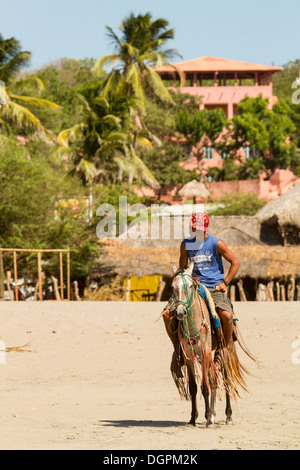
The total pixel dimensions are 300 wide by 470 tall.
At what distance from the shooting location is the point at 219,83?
2584 inches

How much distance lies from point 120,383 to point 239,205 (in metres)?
34.3

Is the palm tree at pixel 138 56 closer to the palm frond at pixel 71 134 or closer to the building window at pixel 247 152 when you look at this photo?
the palm frond at pixel 71 134

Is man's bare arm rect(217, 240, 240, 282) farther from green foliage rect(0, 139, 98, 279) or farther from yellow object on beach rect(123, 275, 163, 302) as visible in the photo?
yellow object on beach rect(123, 275, 163, 302)

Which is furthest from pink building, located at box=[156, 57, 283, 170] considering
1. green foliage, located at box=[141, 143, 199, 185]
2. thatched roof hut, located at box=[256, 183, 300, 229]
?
thatched roof hut, located at box=[256, 183, 300, 229]

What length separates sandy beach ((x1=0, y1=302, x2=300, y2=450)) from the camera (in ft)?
22.9

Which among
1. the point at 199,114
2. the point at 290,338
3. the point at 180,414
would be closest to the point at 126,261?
the point at 290,338

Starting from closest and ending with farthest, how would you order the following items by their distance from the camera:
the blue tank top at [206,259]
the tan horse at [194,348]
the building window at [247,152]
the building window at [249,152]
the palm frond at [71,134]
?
the tan horse at [194,348] → the blue tank top at [206,259] → the palm frond at [71,134] → the building window at [249,152] → the building window at [247,152]

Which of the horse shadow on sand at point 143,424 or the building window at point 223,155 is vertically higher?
the building window at point 223,155

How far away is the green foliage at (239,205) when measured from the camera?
45594mm

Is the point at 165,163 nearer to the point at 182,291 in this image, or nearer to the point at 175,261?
the point at 175,261

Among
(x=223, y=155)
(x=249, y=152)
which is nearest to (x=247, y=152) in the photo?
(x=249, y=152)

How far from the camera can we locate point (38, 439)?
683cm

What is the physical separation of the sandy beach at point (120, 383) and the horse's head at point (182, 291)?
113 cm

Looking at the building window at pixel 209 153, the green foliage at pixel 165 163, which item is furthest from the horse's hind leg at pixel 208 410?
the building window at pixel 209 153
